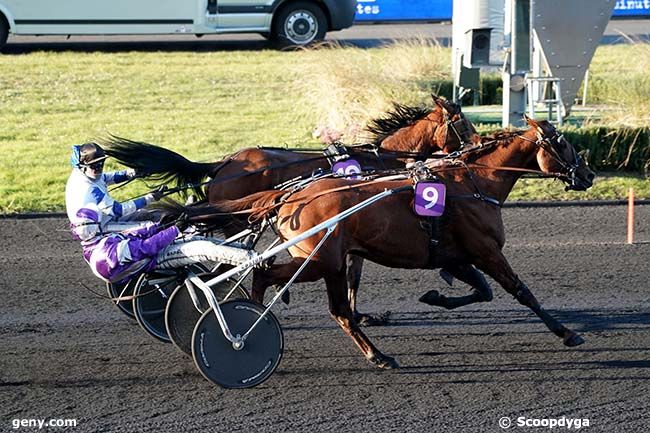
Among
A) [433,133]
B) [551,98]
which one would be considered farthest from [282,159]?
[551,98]

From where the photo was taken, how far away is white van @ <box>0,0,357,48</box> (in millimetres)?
17141

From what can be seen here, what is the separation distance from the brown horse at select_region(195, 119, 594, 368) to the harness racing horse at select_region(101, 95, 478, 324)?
698 millimetres

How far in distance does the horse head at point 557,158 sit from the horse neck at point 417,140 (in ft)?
4.56

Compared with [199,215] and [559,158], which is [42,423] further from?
[559,158]

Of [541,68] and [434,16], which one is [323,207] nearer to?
[541,68]

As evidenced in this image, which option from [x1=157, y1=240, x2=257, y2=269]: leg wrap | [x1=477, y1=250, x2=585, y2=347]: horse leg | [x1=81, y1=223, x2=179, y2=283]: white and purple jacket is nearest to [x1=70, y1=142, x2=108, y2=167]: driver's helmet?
[x1=81, y1=223, x2=179, y2=283]: white and purple jacket

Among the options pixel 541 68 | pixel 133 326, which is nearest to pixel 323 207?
pixel 133 326

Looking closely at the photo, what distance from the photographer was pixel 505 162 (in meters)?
6.75

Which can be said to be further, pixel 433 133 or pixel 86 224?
pixel 433 133

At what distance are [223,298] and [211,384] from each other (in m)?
0.60

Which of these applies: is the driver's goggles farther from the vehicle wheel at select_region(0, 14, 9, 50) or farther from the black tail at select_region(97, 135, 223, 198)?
the vehicle wheel at select_region(0, 14, 9, 50)

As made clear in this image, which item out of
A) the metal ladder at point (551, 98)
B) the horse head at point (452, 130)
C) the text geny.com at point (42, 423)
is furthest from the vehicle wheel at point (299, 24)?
the text geny.com at point (42, 423)

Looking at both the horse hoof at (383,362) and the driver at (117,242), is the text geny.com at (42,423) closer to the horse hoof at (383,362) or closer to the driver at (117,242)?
the driver at (117,242)

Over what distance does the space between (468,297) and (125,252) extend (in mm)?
2366
